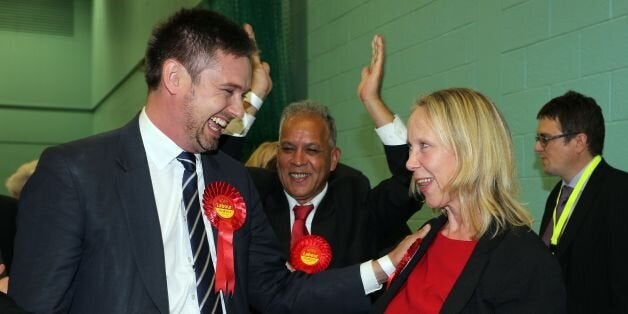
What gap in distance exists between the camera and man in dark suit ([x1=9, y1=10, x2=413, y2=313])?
5.24 feet

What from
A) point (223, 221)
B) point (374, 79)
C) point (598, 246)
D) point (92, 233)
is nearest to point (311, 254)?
point (374, 79)

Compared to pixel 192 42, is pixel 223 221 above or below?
below

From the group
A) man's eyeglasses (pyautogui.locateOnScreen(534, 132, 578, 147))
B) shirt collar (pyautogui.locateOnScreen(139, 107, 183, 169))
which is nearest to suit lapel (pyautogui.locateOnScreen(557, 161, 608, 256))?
man's eyeglasses (pyautogui.locateOnScreen(534, 132, 578, 147))

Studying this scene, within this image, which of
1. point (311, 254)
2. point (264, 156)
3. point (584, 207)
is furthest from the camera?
point (264, 156)

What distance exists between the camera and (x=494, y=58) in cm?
350

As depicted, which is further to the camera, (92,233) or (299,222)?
(299,222)

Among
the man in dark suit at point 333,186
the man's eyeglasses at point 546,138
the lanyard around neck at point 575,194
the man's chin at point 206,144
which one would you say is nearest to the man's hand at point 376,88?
the man in dark suit at point 333,186

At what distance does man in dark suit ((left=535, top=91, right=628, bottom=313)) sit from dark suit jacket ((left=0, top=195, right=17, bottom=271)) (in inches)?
101

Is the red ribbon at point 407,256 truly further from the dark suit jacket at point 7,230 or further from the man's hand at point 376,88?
the dark suit jacket at point 7,230

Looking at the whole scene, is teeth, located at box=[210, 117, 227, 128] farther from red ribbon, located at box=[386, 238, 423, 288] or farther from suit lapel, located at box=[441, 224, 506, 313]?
suit lapel, located at box=[441, 224, 506, 313]

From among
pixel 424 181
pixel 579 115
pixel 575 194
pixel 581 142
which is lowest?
pixel 575 194

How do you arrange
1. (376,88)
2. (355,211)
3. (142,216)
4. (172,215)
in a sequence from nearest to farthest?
(142,216), (172,215), (376,88), (355,211)

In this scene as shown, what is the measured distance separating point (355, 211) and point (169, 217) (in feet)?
3.73

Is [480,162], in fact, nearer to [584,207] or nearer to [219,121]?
[219,121]
